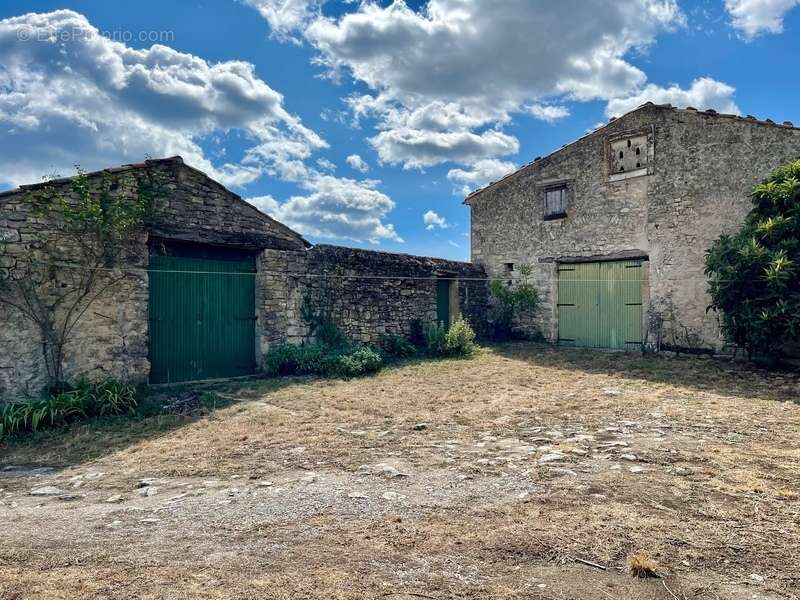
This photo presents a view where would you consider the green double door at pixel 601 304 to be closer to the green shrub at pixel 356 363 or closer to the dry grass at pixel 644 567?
the green shrub at pixel 356 363

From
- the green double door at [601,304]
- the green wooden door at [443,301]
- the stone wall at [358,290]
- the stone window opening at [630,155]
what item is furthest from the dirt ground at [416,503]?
the stone window opening at [630,155]

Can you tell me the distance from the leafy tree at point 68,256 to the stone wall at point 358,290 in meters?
2.53

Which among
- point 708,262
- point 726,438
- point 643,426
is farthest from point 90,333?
point 708,262

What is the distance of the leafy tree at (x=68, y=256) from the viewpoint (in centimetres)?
664

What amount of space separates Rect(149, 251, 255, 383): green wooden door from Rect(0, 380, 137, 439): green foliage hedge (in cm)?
144

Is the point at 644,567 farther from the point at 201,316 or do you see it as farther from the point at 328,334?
the point at 328,334

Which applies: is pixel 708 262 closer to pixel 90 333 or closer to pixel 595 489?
pixel 595 489

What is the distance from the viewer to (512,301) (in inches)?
523

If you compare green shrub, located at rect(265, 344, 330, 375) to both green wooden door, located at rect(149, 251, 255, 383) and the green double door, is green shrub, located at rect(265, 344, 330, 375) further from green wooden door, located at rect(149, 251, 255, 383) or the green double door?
the green double door

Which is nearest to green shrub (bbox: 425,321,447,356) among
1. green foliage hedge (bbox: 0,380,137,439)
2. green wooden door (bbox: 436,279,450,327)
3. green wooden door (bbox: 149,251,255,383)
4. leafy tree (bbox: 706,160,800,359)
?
green wooden door (bbox: 436,279,450,327)

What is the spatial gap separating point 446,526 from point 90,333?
6.41 m

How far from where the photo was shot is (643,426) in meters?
5.36

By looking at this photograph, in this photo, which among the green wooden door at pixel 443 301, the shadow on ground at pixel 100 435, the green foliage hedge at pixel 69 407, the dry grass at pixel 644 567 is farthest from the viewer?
the green wooden door at pixel 443 301

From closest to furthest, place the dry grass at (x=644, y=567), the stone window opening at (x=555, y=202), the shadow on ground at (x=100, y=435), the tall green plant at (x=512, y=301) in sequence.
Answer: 1. the dry grass at (x=644, y=567)
2. the shadow on ground at (x=100, y=435)
3. the stone window opening at (x=555, y=202)
4. the tall green plant at (x=512, y=301)
